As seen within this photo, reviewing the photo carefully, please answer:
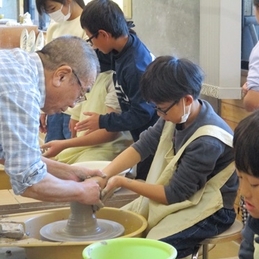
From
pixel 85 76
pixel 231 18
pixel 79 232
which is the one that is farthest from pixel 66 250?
pixel 231 18

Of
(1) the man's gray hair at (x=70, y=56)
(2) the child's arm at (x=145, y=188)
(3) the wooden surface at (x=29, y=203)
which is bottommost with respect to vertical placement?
(3) the wooden surface at (x=29, y=203)

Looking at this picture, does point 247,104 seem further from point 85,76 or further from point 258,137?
point 258,137

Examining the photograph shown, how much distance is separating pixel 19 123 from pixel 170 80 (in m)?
0.69

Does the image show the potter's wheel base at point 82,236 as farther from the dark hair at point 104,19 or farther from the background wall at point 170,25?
the background wall at point 170,25

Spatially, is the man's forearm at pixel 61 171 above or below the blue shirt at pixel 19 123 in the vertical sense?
below

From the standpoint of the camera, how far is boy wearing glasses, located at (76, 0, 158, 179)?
2.70 m

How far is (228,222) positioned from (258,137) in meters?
0.98

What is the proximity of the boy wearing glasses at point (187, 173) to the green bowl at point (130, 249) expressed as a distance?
438 mm

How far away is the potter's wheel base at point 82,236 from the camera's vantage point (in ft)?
6.94

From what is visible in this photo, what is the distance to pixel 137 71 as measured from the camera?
2.69 m

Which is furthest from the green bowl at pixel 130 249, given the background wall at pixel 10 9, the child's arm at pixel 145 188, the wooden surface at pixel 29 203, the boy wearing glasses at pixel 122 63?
the background wall at pixel 10 9

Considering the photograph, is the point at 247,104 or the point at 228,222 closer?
the point at 228,222

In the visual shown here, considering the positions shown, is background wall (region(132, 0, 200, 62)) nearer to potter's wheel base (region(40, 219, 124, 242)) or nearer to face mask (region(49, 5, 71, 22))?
face mask (region(49, 5, 71, 22))

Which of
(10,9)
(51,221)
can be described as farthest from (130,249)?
(10,9)
